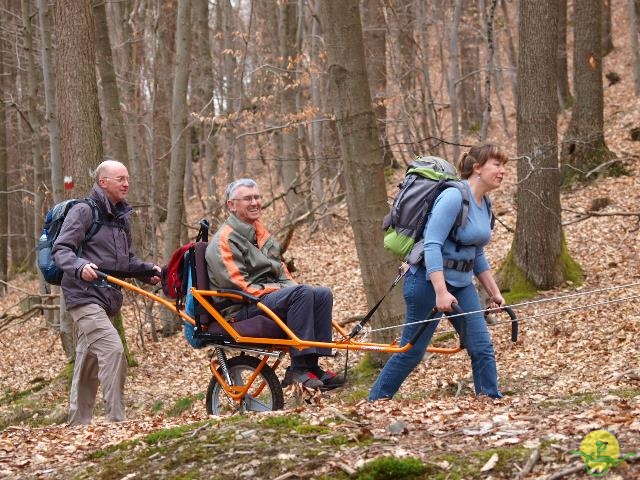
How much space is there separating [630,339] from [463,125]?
18107 mm

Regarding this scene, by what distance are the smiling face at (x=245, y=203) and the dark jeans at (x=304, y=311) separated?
2.04 ft

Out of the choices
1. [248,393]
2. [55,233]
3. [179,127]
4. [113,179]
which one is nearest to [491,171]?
[248,393]

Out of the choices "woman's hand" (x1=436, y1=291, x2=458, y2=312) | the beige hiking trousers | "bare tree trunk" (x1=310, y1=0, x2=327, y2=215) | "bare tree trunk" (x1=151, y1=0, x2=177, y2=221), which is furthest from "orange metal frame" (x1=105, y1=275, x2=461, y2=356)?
"bare tree trunk" (x1=151, y1=0, x2=177, y2=221)

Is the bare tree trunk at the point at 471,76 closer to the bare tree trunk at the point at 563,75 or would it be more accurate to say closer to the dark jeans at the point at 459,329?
the bare tree trunk at the point at 563,75

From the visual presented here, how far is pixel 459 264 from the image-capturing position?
6.18 meters

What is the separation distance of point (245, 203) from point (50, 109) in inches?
274

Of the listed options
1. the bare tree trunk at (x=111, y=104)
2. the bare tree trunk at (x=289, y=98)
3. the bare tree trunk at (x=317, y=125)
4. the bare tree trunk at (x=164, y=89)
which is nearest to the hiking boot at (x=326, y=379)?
the bare tree trunk at (x=111, y=104)

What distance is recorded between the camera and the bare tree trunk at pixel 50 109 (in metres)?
12.2

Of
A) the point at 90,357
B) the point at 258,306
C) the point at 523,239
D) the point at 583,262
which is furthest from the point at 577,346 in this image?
the point at 90,357

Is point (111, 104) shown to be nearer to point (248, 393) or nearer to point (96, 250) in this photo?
point (96, 250)

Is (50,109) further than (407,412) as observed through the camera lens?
Yes

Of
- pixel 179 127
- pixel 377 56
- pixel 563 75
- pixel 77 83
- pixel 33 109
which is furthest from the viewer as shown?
pixel 563 75

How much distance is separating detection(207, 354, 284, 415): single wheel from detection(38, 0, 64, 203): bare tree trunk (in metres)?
5.72

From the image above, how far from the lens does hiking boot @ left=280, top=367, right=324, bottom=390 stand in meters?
6.45
